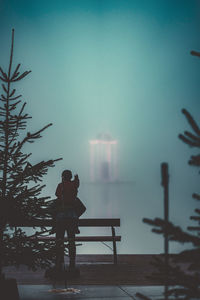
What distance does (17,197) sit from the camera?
4.81 m

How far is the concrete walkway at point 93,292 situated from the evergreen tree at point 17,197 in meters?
0.65

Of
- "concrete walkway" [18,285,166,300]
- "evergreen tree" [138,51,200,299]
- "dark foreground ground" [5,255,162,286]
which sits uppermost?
"evergreen tree" [138,51,200,299]

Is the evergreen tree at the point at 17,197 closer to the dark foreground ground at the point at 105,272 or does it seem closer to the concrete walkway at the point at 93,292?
the concrete walkway at the point at 93,292

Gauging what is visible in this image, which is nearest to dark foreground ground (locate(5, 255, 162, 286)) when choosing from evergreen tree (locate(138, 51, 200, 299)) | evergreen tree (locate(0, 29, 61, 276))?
evergreen tree (locate(0, 29, 61, 276))

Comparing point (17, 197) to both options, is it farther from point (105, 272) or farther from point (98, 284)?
point (105, 272)

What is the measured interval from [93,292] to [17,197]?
181cm

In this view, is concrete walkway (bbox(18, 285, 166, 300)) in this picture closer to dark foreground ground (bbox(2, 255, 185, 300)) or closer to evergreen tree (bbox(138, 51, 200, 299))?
dark foreground ground (bbox(2, 255, 185, 300))

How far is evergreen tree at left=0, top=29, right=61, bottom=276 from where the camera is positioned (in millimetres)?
4766

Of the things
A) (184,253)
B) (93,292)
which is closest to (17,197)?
(93,292)

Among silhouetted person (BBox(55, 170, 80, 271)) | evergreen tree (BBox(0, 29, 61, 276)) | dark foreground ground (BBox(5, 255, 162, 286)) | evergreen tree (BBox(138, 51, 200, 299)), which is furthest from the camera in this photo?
silhouetted person (BBox(55, 170, 80, 271))

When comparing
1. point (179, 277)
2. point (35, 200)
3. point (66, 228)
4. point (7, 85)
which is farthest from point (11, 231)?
point (179, 277)

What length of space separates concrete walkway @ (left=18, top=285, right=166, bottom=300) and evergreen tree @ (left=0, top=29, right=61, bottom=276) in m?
0.65

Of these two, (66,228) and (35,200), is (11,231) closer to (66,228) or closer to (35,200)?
(35,200)

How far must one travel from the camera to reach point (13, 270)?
27.1 feet
